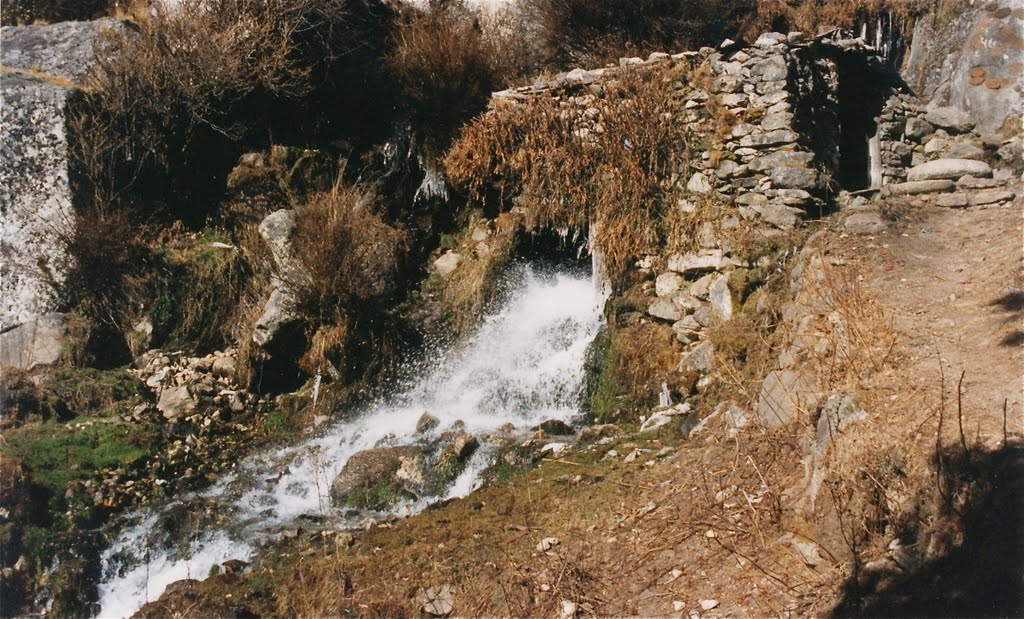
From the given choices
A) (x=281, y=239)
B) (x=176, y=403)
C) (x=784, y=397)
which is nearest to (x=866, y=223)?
(x=784, y=397)

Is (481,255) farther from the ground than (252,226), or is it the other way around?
(252,226)

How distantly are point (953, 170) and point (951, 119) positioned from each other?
127cm

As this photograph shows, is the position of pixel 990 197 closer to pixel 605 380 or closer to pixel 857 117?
pixel 857 117

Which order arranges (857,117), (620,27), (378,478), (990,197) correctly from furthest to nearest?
1. (620,27)
2. (857,117)
3. (990,197)
4. (378,478)

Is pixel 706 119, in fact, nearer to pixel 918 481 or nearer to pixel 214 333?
pixel 918 481

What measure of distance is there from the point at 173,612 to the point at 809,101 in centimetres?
640

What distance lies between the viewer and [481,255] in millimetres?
8125

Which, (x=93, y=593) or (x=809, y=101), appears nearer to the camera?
(x=93, y=593)

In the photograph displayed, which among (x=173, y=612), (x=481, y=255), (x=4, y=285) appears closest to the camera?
(x=173, y=612)

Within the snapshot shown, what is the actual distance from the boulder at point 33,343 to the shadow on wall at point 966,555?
7038 millimetres

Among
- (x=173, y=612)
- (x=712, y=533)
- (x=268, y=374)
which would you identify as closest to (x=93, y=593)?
(x=173, y=612)

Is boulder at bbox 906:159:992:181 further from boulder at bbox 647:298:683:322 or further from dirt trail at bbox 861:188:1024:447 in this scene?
boulder at bbox 647:298:683:322

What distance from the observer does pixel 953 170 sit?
7133 millimetres

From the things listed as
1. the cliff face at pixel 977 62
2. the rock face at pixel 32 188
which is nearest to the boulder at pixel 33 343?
the rock face at pixel 32 188
